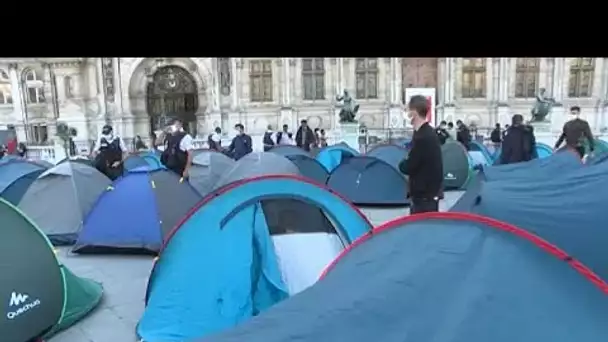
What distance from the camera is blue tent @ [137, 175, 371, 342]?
14.2ft

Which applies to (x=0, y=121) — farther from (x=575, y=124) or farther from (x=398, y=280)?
(x=398, y=280)

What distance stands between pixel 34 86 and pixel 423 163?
2411cm

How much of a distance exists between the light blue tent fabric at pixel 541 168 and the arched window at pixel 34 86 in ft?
75.0

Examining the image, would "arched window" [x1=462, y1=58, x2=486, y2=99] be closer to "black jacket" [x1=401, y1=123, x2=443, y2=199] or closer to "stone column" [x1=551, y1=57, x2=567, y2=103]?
"stone column" [x1=551, y1=57, x2=567, y2=103]

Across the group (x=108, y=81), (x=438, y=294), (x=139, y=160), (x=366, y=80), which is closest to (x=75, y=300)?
(x=438, y=294)

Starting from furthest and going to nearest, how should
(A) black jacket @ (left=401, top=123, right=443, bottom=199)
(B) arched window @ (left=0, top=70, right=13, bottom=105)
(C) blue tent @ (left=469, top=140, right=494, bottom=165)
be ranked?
(B) arched window @ (left=0, top=70, right=13, bottom=105), (C) blue tent @ (left=469, top=140, right=494, bottom=165), (A) black jacket @ (left=401, top=123, right=443, bottom=199)

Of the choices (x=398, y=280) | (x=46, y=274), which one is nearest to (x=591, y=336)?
(x=398, y=280)

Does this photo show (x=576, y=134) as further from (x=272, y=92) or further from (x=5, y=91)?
(x=5, y=91)

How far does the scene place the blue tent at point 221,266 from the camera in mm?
4340

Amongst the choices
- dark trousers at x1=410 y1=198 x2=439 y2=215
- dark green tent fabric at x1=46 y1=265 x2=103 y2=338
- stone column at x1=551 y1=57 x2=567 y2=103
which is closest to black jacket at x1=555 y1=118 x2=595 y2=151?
dark trousers at x1=410 y1=198 x2=439 y2=215

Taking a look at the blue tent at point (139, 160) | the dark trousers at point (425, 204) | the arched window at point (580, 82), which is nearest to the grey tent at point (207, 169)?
the blue tent at point (139, 160)

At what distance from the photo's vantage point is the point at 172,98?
82.2 ft

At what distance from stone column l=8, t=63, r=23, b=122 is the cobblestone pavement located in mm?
Result: 20201

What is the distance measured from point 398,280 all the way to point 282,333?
0.55 metres
